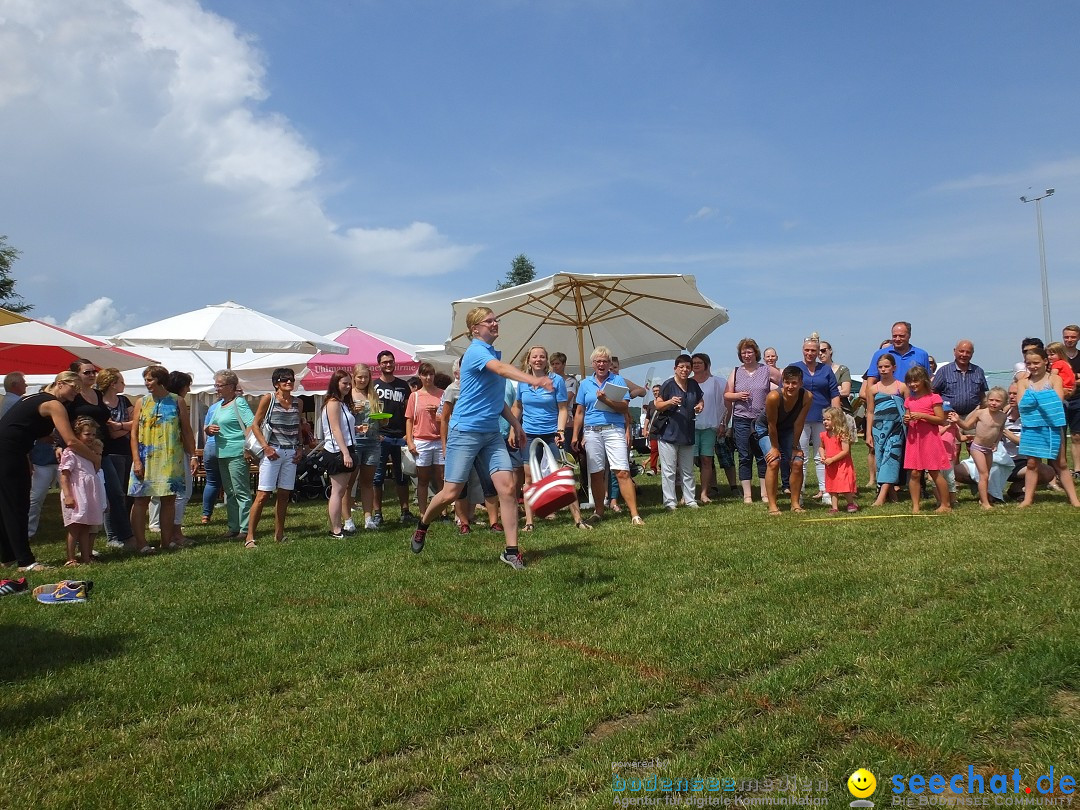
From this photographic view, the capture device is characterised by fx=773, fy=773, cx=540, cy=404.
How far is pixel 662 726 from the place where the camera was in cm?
322

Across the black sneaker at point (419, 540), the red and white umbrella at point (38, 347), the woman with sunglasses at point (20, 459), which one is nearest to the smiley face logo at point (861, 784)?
the black sneaker at point (419, 540)

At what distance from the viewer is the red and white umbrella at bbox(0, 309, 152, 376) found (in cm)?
1208

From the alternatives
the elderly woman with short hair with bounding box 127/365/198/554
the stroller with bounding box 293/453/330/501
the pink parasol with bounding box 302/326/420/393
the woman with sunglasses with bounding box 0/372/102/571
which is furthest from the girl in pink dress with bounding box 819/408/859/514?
the pink parasol with bounding box 302/326/420/393

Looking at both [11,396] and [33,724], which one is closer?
[33,724]

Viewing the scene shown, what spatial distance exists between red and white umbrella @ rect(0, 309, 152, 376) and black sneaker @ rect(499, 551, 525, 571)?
940 centimetres

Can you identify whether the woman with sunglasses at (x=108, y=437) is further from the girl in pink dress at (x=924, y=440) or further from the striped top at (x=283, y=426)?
the girl in pink dress at (x=924, y=440)

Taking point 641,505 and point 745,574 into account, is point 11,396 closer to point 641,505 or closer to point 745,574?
point 641,505

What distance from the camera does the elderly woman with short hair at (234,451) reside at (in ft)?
29.9

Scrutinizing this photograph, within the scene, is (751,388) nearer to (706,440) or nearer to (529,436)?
(706,440)

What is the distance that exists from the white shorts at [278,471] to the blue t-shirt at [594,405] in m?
3.47

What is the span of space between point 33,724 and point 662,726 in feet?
9.26

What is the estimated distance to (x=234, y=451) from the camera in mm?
9109

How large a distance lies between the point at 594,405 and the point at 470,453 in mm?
A: 3093

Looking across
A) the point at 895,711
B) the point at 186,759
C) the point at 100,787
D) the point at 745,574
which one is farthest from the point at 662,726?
the point at 745,574
